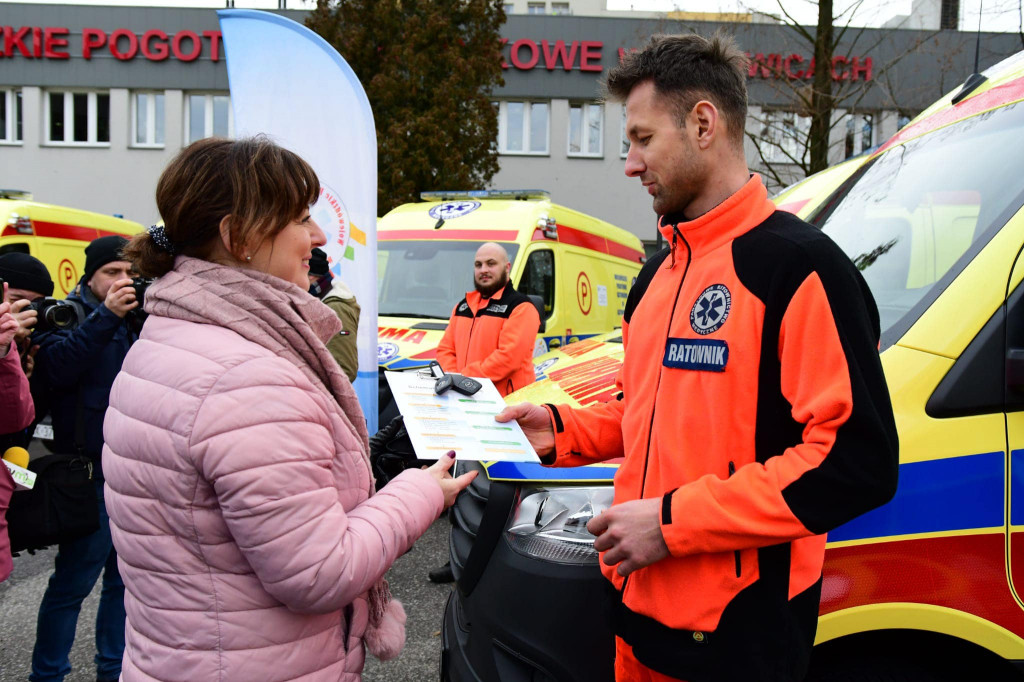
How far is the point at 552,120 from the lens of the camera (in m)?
20.7

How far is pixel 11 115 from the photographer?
2123 cm

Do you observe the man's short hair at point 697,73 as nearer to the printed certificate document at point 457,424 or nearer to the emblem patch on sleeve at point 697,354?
the emblem patch on sleeve at point 697,354

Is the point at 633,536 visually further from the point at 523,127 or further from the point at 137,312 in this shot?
the point at 523,127

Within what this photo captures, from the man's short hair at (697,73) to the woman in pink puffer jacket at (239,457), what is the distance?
0.76 meters

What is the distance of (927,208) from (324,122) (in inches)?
144

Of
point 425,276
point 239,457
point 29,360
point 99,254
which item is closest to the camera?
point 239,457

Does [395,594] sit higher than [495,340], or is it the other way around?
[495,340]

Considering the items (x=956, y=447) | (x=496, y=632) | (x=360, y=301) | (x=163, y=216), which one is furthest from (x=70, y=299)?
(x=956, y=447)

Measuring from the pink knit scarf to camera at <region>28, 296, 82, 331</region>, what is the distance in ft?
6.33

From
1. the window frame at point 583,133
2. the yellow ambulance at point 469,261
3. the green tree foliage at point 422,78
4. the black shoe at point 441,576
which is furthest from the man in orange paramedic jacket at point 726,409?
the window frame at point 583,133

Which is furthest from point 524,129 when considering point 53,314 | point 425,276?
point 53,314

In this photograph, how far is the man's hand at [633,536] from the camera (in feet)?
4.65

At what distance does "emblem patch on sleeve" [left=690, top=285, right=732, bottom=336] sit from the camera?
147 cm

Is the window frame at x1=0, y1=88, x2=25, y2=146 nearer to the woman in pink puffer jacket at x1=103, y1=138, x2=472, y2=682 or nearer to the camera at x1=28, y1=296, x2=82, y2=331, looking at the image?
the camera at x1=28, y1=296, x2=82, y2=331
